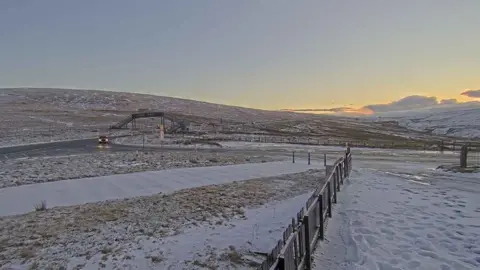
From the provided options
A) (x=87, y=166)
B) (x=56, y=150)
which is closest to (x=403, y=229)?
(x=87, y=166)

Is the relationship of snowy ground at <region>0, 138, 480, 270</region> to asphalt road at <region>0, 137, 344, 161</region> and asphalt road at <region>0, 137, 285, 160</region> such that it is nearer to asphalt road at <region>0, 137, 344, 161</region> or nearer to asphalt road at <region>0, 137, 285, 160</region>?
asphalt road at <region>0, 137, 344, 161</region>

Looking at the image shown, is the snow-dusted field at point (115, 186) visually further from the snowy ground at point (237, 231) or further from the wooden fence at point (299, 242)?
the wooden fence at point (299, 242)

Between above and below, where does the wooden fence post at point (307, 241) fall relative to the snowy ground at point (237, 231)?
above

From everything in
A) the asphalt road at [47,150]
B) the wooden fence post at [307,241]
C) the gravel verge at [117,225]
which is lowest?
the gravel verge at [117,225]

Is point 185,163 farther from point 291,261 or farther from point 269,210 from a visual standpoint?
point 291,261

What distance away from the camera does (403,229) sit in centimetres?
902

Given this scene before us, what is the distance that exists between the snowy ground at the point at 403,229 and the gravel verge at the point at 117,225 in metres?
2.33

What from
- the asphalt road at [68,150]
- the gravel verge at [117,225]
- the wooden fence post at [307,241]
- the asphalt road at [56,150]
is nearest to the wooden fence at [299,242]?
the wooden fence post at [307,241]

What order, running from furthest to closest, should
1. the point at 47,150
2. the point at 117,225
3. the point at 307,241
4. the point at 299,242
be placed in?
the point at 47,150 → the point at 117,225 → the point at 307,241 → the point at 299,242

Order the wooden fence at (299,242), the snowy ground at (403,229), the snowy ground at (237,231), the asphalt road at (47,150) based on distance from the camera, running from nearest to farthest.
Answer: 1. the wooden fence at (299,242)
2. the snowy ground at (403,229)
3. the snowy ground at (237,231)
4. the asphalt road at (47,150)

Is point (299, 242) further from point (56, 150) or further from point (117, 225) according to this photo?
point (56, 150)

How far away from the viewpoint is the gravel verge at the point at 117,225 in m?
8.19

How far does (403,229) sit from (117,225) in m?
8.26

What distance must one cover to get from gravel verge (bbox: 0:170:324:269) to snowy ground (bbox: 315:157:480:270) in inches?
91.6
